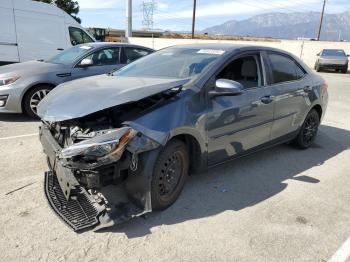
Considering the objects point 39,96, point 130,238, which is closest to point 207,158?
point 130,238

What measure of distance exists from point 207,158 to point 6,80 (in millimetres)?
4507

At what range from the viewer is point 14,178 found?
13.9 feet

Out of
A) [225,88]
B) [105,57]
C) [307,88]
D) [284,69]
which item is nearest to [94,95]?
[225,88]

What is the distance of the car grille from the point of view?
3172 millimetres

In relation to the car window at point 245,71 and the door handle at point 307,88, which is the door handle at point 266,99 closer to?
the car window at point 245,71

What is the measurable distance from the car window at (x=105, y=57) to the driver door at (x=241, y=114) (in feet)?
12.8

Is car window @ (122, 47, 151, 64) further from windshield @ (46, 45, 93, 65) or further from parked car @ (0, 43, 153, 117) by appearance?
windshield @ (46, 45, 93, 65)

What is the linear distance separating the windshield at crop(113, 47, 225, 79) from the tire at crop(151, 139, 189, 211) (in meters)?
0.86

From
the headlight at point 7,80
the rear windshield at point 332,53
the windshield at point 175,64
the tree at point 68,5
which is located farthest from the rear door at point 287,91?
the tree at point 68,5

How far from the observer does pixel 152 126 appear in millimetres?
3336

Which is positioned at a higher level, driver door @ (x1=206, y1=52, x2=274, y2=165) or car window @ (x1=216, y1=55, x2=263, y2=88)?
car window @ (x1=216, y1=55, x2=263, y2=88)

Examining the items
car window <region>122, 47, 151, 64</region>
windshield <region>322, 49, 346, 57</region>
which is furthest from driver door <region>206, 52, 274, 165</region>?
windshield <region>322, 49, 346, 57</region>

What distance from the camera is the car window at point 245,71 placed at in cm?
426

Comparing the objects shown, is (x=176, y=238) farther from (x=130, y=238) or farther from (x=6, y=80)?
(x=6, y=80)
